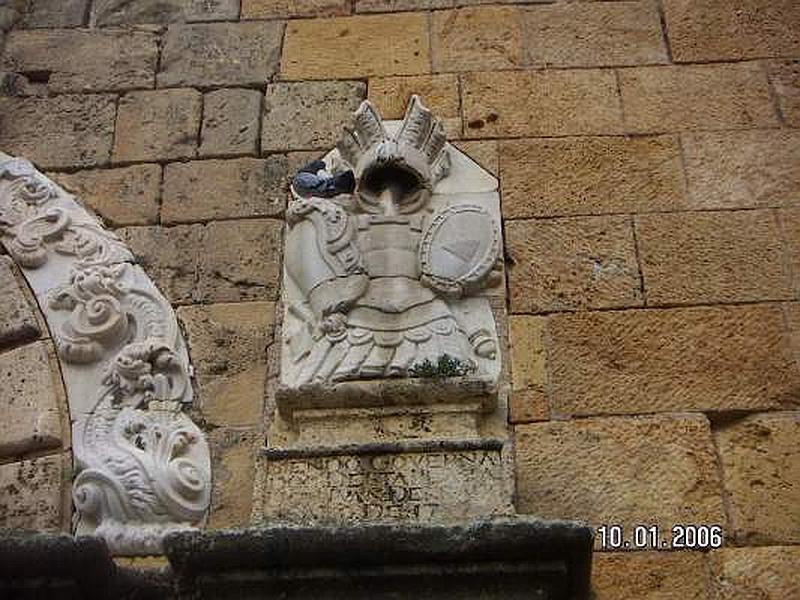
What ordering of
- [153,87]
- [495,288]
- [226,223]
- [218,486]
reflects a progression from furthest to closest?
[153,87] < [226,223] < [495,288] < [218,486]

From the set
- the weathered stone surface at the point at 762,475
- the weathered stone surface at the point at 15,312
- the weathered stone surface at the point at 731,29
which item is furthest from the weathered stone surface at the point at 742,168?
the weathered stone surface at the point at 15,312

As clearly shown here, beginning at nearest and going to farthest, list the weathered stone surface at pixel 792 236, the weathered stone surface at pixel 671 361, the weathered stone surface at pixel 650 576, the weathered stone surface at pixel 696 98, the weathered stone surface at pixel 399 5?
the weathered stone surface at pixel 650 576
the weathered stone surface at pixel 671 361
the weathered stone surface at pixel 792 236
the weathered stone surface at pixel 696 98
the weathered stone surface at pixel 399 5

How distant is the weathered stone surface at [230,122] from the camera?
448cm

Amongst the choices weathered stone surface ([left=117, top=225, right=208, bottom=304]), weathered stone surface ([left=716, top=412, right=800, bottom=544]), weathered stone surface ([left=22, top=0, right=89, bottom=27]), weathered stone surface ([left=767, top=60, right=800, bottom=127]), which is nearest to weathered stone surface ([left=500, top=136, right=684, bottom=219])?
weathered stone surface ([left=767, top=60, right=800, bottom=127])

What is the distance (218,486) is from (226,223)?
1.00 metres

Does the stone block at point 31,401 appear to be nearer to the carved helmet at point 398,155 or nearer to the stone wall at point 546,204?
the stone wall at point 546,204

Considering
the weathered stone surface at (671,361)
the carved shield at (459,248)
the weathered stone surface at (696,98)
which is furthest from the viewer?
the weathered stone surface at (696,98)

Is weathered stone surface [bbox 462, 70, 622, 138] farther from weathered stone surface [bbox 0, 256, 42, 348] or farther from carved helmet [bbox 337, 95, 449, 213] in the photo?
weathered stone surface [bbox 0, 256, 42, 348]

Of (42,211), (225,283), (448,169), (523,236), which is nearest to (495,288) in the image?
(523,236)

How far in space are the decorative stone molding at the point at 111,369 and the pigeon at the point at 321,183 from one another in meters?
0.58

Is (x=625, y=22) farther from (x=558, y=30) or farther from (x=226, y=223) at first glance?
(x=226, y=223)

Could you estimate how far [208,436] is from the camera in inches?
145
